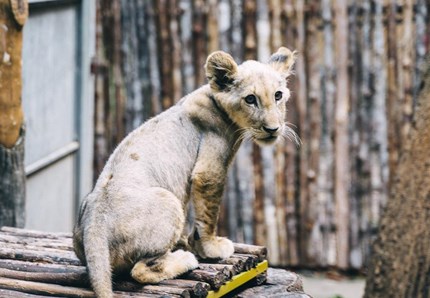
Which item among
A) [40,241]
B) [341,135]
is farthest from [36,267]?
[341,135]

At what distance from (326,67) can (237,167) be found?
3.96ft

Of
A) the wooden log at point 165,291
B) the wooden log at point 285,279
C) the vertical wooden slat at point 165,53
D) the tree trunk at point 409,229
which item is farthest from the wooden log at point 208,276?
the vertical wooden slat at point 165,53

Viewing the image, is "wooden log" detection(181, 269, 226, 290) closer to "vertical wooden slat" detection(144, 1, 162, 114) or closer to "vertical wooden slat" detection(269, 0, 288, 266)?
"vertical wooden slat" detection(269, 0, 288, 266)

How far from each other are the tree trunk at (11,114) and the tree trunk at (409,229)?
2421 millimetres

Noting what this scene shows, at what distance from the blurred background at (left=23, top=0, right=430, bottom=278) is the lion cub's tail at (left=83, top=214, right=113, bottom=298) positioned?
4.28 meters

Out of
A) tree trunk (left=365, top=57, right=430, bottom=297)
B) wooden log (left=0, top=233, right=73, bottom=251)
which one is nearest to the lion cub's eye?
wooden log (left=0, top=233, right=73, bottom=251)

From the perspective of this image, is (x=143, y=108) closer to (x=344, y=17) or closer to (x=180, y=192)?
(x=344, y=17)

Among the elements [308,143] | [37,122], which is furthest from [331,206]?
[37,122]

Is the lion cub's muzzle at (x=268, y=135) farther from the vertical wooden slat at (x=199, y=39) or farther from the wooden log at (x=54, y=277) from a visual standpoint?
the vertical wooden slat at (x=199, y=39)

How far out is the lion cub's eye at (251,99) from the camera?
499 cm

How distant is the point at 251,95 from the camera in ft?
16.4

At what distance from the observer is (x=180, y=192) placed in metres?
5.03

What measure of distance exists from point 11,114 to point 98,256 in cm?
229

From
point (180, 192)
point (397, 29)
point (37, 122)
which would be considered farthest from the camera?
point (397, 29)
